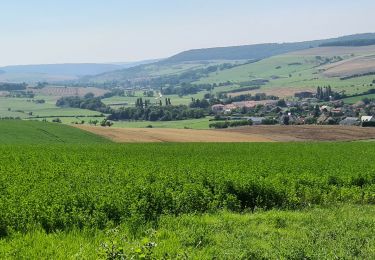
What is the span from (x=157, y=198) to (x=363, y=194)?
10003 mm

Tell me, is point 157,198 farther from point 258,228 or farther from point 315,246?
point 315,246

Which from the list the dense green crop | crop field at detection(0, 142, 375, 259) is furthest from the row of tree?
crop field at detection(0, 142, 375, 259)

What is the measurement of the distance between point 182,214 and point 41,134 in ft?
161

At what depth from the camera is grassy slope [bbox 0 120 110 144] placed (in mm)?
54406

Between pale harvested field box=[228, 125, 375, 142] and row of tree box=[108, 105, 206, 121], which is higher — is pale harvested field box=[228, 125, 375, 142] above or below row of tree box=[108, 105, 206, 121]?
below

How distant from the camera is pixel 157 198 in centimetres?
1511

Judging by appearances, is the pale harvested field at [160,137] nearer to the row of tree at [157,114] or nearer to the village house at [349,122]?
the village house at [349,122]

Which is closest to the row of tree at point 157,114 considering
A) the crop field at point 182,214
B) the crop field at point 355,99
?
the crop field at point 355,99

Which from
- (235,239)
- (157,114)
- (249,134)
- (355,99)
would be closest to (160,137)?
(249,134)

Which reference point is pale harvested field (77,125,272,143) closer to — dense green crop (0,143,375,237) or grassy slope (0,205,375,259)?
dense green crop (0,143,375,237)

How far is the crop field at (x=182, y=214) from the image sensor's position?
10773mm

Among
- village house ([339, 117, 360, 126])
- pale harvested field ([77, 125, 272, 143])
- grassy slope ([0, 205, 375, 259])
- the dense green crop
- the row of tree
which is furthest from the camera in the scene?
the row of tree

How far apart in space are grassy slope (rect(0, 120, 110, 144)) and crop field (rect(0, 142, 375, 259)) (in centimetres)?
3549

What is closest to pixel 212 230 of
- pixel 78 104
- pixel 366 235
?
pixel 366 235
